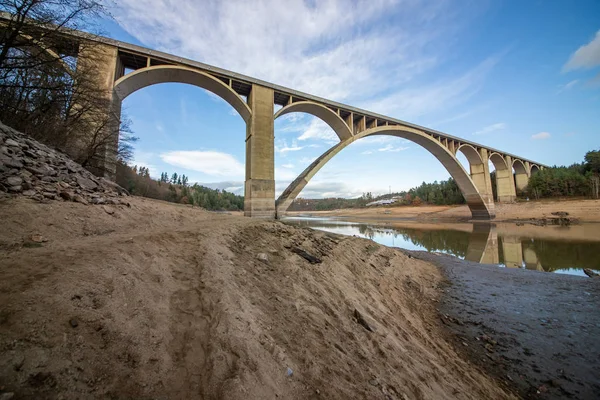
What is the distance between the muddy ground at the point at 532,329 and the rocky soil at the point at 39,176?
7240 mm

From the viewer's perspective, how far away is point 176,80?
1294cm

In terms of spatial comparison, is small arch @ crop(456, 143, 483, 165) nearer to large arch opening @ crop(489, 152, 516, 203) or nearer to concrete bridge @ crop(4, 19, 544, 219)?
large arch opening @ crop(489, 152, 516, 203)

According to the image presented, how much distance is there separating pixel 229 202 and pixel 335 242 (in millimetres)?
59279

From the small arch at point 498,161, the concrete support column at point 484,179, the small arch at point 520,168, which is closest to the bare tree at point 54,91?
the concrete support column at point 484,179

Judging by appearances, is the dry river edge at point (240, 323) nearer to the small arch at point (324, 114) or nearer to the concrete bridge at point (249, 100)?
the concrete bridge at point (249, 100)

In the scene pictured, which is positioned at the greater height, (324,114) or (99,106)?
(324,114)

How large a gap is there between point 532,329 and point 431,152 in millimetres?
24869

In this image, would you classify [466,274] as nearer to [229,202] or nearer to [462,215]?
[462,215]

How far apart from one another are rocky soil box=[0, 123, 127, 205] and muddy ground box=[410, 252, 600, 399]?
724 cm

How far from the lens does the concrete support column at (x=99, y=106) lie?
8.72 meters

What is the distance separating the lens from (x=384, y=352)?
2416 millimetres

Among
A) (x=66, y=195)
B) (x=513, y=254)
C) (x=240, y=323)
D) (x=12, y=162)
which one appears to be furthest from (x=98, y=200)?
(x=513, y=254)

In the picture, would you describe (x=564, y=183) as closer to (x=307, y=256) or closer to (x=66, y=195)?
(x=307, y=256)

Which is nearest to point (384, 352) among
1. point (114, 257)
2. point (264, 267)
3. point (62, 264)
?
point (264, 267)
